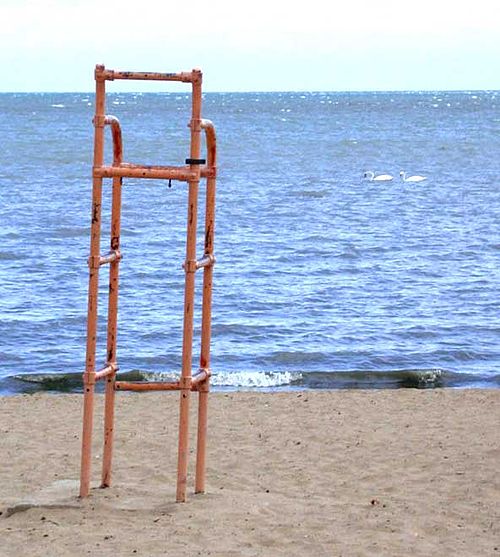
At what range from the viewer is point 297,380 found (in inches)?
475

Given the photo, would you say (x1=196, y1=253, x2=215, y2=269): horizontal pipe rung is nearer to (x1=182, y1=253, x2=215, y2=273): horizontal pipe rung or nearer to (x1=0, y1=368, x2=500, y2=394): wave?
(x1=182, y1=253, x2=215, y2=273): horizontal pipe rung

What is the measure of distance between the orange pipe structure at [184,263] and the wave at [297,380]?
4.49 meters

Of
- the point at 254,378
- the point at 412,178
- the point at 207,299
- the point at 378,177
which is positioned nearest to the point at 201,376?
the point at 207,299

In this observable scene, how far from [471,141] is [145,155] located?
16963 millimetres

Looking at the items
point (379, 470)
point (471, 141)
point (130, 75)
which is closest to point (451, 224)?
point (379, 470)

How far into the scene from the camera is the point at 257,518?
6766mm

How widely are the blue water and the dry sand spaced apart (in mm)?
1628

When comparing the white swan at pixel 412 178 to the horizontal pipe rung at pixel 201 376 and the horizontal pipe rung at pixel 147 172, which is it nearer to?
the horizontal pipe rung at pixel 201 376

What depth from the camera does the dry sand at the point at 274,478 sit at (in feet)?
21.0

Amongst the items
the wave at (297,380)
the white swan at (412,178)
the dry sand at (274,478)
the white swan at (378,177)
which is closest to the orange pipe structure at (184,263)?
the dry sand at (274,478)

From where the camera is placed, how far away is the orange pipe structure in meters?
6.66

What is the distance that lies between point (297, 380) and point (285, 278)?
244 inches

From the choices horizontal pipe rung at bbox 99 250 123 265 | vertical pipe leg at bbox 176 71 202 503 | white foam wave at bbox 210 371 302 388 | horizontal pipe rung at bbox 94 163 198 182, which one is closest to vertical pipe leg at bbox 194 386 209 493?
vertical pipe leg at bbox 176 71 202 503

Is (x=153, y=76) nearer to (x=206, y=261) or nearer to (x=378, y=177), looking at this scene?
(x=206, y=261)
